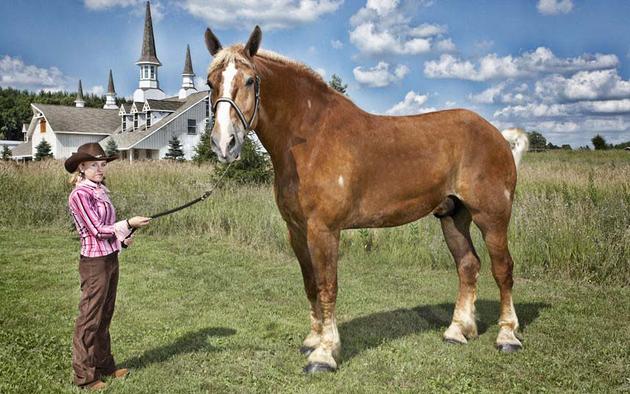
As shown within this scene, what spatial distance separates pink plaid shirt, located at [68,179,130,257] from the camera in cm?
363

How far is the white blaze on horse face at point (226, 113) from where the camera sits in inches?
133

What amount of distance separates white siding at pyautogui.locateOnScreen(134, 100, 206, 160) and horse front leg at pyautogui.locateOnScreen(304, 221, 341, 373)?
34903 mm

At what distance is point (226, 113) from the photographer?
11.3 ft

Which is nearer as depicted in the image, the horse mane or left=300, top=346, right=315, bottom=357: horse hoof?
the horse mane

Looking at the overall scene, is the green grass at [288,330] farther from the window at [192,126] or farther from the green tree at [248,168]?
the window at [192,126]

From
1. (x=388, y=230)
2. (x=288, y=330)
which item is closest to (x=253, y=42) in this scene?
(x=288, y=330)

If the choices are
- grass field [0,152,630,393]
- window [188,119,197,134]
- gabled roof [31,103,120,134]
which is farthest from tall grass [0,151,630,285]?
gabled roof [31,103,120,134]

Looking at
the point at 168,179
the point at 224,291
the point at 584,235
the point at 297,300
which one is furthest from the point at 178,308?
the point at 168,179

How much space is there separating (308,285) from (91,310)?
178 centimetres

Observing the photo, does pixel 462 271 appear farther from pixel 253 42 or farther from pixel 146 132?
pixel 146 132

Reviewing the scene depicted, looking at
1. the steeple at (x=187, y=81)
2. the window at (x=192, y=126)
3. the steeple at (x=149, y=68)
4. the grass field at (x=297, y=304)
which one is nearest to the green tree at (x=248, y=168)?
the grass field at (x=297, y=304)

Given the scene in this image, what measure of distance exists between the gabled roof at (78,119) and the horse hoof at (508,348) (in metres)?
41.5

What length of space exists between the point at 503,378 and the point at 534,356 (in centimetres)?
63

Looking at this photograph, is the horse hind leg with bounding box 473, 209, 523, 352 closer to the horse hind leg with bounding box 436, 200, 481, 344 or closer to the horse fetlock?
the horse hind leg with bounding box 436, 200, 481, 344
